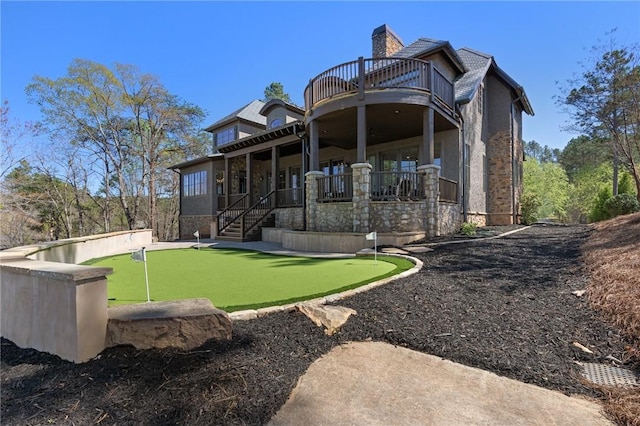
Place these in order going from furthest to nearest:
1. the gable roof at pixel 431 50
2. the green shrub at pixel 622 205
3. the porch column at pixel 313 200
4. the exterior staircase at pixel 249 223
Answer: the exterior staircase at pixel 249 223
the gable roof at pixel 431 50
the green shrub at pixel 622 205
the porch column at pixel 313 200

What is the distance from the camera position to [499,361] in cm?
237

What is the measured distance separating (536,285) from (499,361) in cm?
249

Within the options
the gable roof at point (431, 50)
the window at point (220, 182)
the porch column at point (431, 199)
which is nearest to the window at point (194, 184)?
the window at point (220, 182)

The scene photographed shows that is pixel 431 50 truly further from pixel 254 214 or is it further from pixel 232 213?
pixel 232 213

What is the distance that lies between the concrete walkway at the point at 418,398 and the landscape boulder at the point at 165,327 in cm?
92

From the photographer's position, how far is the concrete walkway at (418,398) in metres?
1.75

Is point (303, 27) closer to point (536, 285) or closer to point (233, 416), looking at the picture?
point (536, 285)

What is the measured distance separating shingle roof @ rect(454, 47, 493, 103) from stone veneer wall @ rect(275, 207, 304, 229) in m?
7.33

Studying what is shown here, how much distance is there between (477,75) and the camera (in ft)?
41.5

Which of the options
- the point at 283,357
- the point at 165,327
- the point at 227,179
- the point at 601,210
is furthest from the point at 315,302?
the point at 601,210

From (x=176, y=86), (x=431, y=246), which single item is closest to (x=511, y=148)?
(x=431, y=246)

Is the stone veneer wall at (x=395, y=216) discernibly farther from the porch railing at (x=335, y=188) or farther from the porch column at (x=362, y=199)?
the porch railing at (x=335, y=188)

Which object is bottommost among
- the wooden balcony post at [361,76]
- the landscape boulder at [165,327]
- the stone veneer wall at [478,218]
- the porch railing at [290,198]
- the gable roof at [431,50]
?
the landscape boulder at [165,327]

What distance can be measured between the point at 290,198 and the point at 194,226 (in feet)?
28.6
